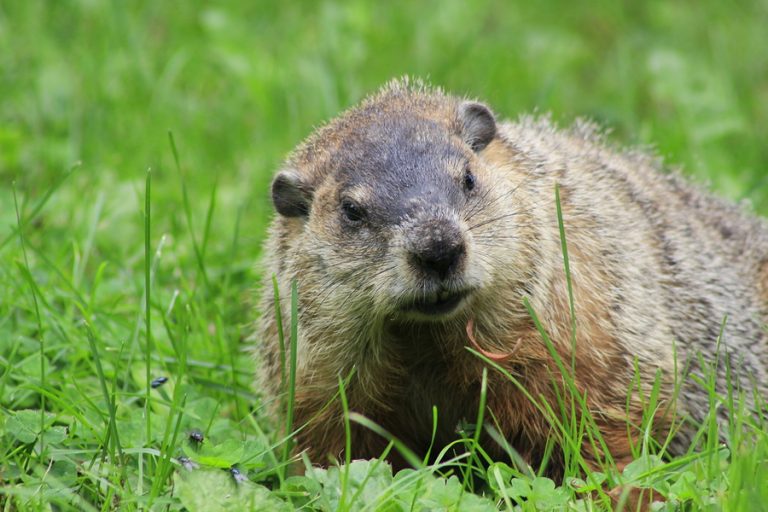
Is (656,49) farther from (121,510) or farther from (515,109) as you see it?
(121,510)

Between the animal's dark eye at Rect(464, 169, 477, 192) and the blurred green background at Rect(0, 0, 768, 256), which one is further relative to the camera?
the blurred green background at Rect(0, 0, 768, 256)

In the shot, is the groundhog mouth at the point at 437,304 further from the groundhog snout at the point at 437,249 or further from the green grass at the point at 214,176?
the green grass at the point at 214,176

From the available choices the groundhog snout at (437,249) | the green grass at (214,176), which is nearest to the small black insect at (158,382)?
the green grass at (214,176)

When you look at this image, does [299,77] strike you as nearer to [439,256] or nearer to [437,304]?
[437,304]

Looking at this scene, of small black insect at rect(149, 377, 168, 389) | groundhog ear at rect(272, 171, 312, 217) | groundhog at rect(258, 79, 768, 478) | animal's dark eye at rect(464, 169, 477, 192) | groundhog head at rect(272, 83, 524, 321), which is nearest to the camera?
groundhog head at rect(272, 83, 524, 321)

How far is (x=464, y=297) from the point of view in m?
4.00

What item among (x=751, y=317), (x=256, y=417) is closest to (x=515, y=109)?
(x=751, y=317)

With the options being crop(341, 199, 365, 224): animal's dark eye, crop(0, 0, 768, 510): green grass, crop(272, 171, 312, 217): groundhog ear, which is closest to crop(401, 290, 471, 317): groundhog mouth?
crop(341, 199, 365, 224): animal's dark eye

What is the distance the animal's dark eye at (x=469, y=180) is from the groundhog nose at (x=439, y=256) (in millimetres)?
468

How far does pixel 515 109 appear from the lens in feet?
27.2

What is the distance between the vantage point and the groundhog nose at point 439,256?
3783 mm

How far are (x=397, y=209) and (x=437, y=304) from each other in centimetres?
38

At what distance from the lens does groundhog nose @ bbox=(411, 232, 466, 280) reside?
3783 millimetres

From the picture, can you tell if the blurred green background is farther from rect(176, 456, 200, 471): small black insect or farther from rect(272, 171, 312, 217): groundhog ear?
rect(176, 456, 200, 471): small black insect
